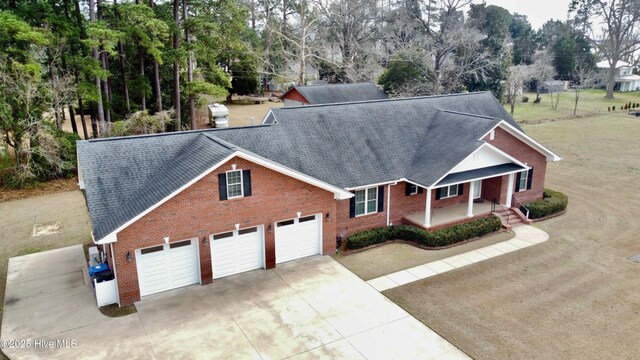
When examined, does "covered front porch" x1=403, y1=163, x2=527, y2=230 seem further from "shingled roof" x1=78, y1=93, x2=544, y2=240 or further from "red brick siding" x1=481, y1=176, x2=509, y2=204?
"shingled roof" x1=78, y1=93, x2=544, y2=240

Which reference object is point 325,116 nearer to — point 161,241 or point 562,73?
point 161,241

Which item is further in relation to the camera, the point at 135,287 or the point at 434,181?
the point at 434,181

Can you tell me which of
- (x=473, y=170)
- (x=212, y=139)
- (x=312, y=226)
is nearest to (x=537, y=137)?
(x=473, y=170)

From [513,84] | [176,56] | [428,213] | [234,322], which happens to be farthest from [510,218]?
[513,84]

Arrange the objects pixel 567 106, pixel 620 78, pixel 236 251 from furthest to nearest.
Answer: pixel 620 78
pixel 567 106
pixel 236 251

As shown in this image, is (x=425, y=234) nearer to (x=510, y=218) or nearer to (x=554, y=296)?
(x=554, y=296)

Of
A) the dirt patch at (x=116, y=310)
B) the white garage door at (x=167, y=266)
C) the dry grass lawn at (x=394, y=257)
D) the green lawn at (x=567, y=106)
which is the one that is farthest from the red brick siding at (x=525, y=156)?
the green lawn at (x=567, y=106)

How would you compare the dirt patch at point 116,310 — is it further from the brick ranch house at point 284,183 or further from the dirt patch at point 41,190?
the dirt patch at point 41,190
